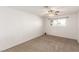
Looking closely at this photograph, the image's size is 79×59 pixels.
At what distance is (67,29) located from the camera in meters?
0.78

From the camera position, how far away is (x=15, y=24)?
0.73 meters

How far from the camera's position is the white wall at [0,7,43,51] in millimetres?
679

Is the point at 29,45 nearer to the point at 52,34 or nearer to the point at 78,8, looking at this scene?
the point at 52,34

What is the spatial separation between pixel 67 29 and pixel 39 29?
0.30m

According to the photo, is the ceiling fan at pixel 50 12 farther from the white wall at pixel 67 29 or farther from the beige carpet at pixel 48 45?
the beige carpet at pixel 48 45

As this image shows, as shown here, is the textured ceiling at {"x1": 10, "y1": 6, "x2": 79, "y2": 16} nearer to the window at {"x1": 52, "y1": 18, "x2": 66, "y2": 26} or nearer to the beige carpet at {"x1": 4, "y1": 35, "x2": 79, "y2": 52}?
the window at {"x1": 52, "y1": 18, "x2": 66, "y2": 26}

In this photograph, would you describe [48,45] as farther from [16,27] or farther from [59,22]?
[16,27]

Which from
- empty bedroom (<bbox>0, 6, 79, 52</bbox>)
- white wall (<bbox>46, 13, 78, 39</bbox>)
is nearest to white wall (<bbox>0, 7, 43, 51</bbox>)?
empty bedroom (<bbox>0, 6, 79, 52</bbox>)

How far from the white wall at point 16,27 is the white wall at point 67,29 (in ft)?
0.33

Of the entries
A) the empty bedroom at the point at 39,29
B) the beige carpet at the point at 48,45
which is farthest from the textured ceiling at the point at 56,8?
the beige carpet at the point at 48,45

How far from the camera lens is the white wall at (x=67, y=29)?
75 centimetres

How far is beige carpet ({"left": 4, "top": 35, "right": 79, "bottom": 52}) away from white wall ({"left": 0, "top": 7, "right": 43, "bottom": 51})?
56 millimetres
